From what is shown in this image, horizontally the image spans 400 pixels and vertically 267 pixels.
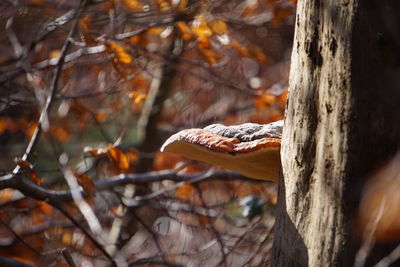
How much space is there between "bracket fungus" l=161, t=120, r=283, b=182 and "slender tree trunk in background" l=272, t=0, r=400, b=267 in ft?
0.40

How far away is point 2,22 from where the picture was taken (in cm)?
450

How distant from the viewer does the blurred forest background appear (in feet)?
12.0

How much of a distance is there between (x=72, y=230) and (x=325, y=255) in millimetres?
3689

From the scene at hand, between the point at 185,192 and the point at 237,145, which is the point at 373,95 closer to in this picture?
the point at 237,145

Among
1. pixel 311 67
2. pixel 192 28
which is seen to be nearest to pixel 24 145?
pixel 192 28

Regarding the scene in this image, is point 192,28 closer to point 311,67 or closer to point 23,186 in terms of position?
point 23,186

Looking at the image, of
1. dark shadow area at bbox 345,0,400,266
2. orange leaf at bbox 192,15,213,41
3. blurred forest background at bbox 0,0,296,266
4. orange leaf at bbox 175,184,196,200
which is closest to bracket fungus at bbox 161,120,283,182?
dark shadow area at bbox 345,0,400,266

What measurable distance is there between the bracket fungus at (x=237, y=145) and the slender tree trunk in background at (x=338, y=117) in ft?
0.40

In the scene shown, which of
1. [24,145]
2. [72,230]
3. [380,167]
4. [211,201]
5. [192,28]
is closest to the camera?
[380,167]

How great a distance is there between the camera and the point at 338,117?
57.5 inches

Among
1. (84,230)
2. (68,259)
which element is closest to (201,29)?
(84,230)

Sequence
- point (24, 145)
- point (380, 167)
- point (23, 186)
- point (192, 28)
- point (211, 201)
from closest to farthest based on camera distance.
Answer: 1. point (380, 167)
2. point (23, 186)
3. point (192, 28)
4. point (211, 201)
5. point (24, 145)

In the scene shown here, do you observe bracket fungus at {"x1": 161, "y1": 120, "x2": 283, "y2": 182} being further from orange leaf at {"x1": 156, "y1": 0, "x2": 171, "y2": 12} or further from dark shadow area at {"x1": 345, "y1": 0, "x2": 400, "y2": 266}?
orange leaf at {"x1": 156, "y1": 0, "x2": 171, "y2": 12}

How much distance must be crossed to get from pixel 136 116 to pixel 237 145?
473 centimetres
